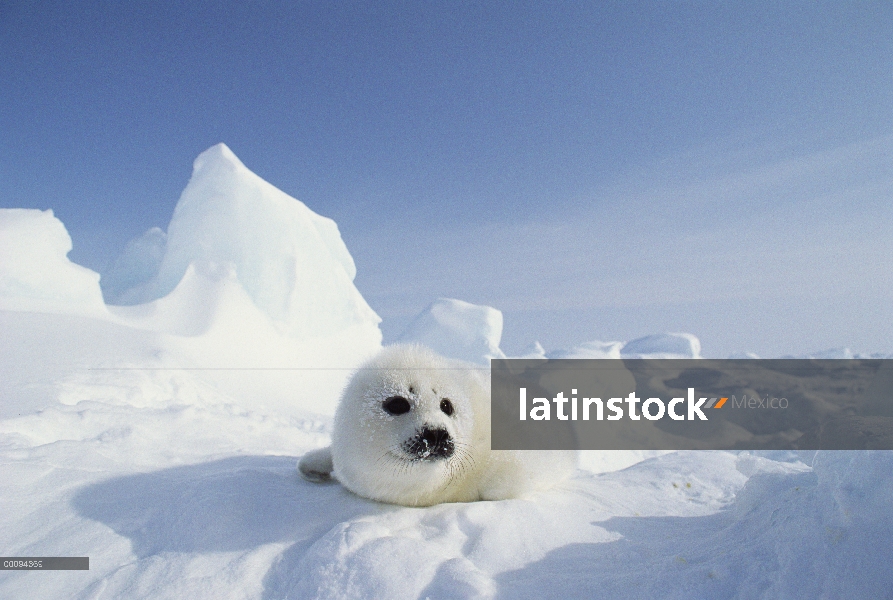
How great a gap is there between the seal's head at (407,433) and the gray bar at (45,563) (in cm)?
91

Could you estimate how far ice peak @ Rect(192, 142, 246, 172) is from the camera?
10.5 meters

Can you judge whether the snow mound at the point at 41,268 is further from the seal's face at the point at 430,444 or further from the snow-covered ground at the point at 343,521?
the seal's face at the point at 430,444

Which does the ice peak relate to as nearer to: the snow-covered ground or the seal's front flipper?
the snow-covered ground

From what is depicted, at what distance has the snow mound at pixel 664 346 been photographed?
1251cm

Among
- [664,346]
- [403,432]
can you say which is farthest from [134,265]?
[664,346]

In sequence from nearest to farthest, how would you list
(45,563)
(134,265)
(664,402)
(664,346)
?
(45,563) < (664,402) < (134,265) < (664,346)

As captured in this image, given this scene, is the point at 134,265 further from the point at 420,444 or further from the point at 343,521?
the point at 420,444

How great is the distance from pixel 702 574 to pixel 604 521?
0.56m

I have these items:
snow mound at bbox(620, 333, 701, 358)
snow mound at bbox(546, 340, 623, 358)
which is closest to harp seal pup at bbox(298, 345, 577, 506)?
snow mound at bbox(546, 340, 623, 358)

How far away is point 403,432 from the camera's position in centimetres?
194

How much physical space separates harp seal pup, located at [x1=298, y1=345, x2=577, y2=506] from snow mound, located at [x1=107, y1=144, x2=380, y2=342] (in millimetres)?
8983

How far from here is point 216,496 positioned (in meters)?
2.00

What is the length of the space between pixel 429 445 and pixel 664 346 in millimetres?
12683

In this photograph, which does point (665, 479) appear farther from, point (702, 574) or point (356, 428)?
point (356, 428)
